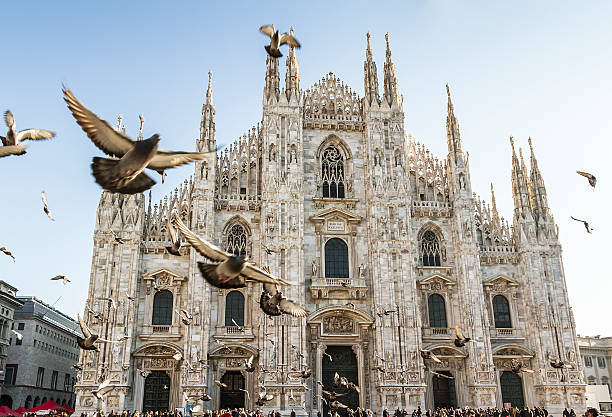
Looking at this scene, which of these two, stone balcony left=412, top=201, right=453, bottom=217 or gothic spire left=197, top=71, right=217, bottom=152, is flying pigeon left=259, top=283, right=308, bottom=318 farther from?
stone balcony left=412, top=201, right=453, bottom=217

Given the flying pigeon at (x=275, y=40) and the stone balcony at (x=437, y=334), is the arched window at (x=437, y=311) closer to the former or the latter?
the stone balcony at (x=437, y=334)

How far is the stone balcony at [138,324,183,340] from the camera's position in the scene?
31562mm

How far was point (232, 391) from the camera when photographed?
31.7 meters

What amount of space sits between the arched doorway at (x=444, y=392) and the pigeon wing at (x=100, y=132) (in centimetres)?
2920

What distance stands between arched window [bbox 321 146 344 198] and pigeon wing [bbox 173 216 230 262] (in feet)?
87.3

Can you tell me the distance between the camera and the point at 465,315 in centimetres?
3397

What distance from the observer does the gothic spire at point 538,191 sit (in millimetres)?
37469

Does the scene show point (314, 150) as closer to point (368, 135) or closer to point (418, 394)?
point (368, 135)

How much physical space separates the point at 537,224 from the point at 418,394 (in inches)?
545

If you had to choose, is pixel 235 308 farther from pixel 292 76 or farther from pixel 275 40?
pixel 275 40

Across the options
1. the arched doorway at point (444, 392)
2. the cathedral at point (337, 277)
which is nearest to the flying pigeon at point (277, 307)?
the cathedral at point (337, 277)

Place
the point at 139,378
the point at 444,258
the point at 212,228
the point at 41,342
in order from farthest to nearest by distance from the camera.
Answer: the point at 41,342, the point at 444,258, the point at 212,228, the point at 139,378

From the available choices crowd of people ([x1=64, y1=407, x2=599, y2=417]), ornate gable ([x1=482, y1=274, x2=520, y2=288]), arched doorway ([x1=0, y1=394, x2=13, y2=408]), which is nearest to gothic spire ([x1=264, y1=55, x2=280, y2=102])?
ornate gable ([x1=482, y1=274, x2=520, y2=288])

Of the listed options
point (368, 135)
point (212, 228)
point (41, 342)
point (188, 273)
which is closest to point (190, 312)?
point (188, 273)
